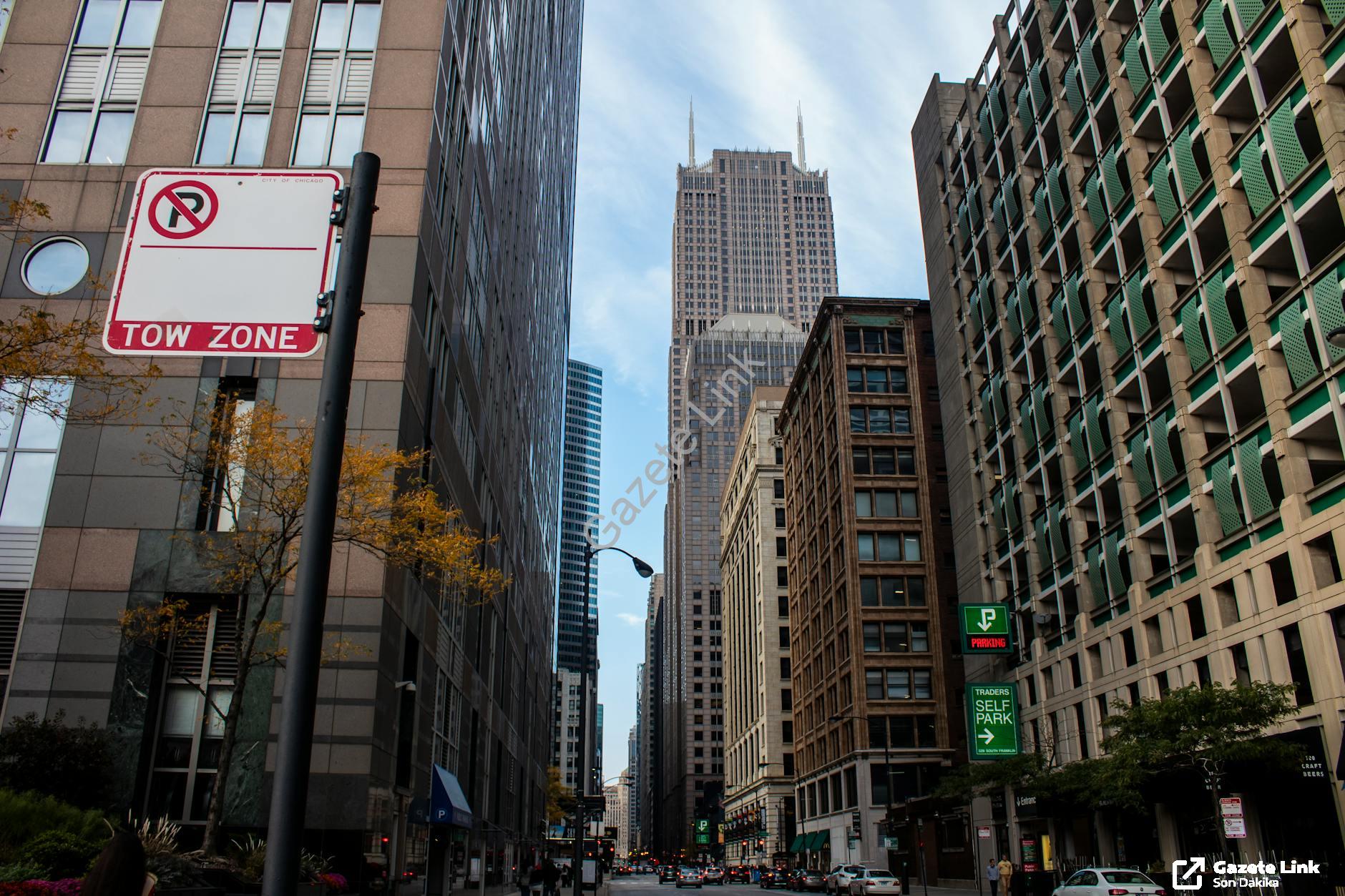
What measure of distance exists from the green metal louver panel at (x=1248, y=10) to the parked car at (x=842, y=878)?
41169 mm

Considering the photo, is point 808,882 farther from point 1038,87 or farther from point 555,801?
point 555,801

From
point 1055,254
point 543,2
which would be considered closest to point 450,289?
point 1055,254

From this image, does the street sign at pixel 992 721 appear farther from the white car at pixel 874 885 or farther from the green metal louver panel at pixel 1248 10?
the green metal louver panel at pixel 1248 10

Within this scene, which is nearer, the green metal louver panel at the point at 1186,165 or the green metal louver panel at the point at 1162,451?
the green metal louver panel at the point at 1186,165

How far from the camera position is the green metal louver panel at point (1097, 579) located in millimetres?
46719

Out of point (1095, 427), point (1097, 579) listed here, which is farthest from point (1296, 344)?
point (1097, 579)

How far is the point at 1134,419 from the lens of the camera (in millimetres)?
45281

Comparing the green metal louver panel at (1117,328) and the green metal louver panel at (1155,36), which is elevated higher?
the green metal louver panel at (1155,36)

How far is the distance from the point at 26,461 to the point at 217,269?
2929 cm

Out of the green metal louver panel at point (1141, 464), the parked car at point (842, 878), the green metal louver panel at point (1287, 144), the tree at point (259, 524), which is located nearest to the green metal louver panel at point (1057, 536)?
the green metal louver panel at point (1141, 464)

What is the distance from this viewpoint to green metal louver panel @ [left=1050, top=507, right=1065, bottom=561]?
167 feet

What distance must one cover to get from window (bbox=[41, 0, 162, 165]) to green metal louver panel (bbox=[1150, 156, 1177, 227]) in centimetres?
3986

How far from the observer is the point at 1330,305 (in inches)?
1240

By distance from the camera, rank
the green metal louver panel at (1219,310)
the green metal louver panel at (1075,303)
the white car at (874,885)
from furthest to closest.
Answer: the green metal louver panel at (1075,303) → the white car at (874,885) → the green metal louver panel at (1219,310)
